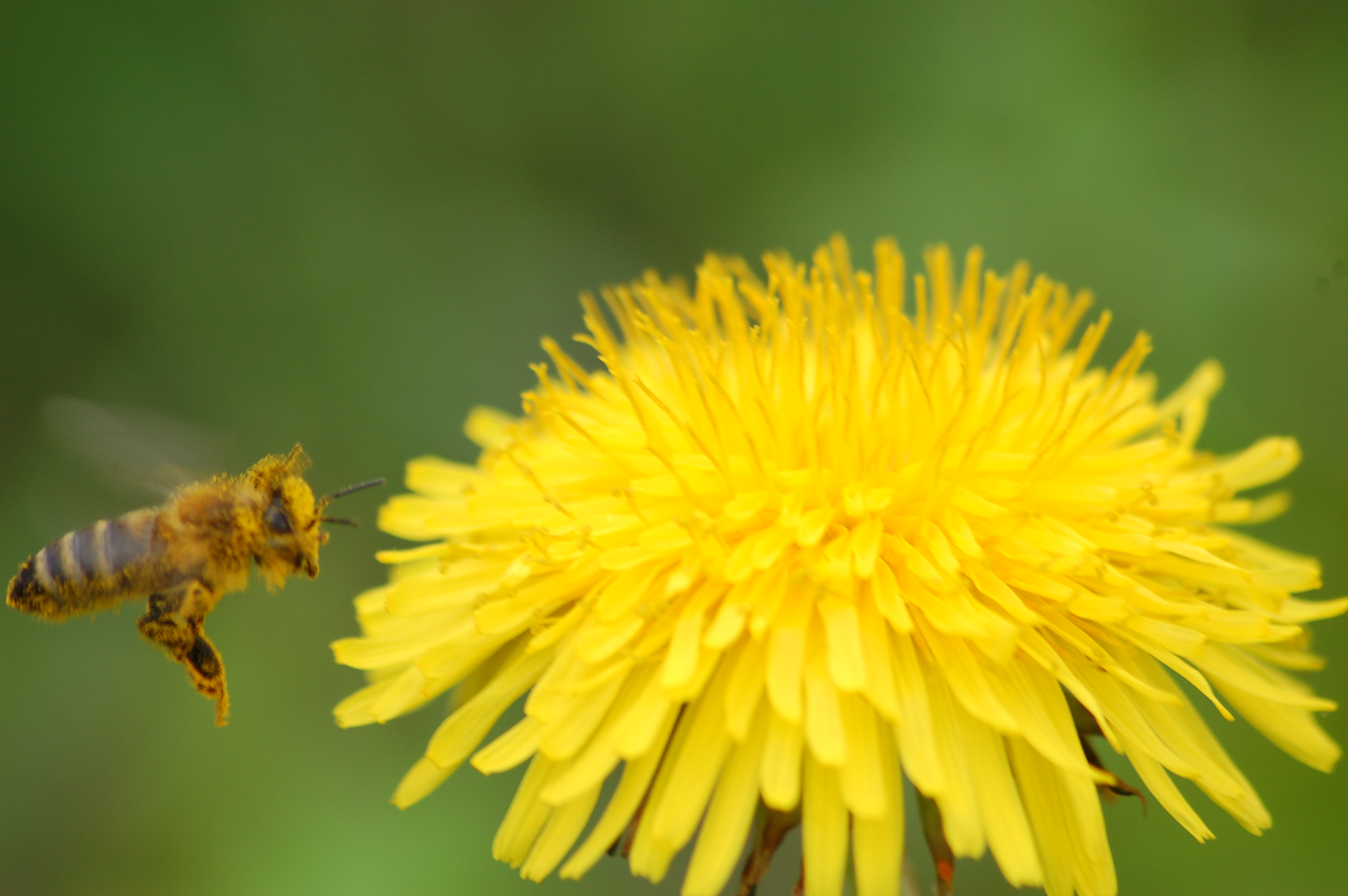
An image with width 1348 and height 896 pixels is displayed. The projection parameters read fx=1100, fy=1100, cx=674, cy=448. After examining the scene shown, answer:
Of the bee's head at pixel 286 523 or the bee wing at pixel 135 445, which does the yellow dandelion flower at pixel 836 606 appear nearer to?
the bee's head at pixel 286 523

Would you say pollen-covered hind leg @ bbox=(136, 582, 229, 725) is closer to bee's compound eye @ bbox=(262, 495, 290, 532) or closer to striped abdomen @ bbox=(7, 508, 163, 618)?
striped abdomen @ bbox=(7, 508, 163, 618)

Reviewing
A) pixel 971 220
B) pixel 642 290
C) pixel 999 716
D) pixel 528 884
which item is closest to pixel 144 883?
pixel 528 884

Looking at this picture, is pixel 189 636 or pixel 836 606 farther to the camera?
pixel 189 636

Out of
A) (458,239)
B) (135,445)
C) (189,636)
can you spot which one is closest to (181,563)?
(189,636)

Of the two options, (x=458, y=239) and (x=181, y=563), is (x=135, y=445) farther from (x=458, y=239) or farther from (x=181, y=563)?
(x=458, y=239)

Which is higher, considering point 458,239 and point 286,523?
point 458,239

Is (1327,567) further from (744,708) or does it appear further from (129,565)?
(129,565)

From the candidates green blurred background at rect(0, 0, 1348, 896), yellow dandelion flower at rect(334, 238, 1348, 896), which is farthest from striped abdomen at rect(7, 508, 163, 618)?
green blurred background at rect(0, 0, 1348, 896)
